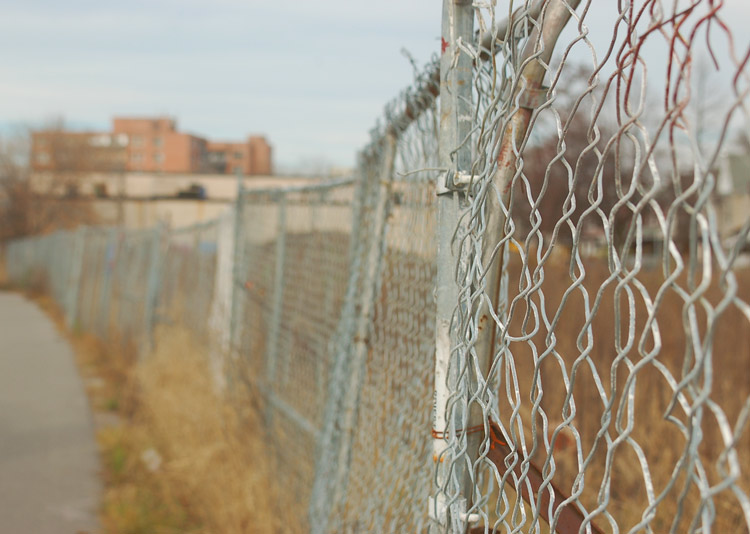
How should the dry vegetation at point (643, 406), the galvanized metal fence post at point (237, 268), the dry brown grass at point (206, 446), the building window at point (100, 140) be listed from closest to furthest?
the dry vegetation at point (643, 406), the dry brown grass at point (206, 446), the galvanized metal fence post at point (237, 268), the building window at point (100, 140)

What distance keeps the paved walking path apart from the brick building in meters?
40.9

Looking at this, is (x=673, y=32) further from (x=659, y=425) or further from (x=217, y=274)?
(x=217, y=274)

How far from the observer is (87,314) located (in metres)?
15.2

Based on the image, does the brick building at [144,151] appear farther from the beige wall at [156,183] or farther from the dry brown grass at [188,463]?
the dry brown grass at [188,463]

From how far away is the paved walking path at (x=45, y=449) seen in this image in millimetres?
5215

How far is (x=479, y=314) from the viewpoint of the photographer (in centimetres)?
162

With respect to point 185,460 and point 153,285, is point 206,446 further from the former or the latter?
point 153,285

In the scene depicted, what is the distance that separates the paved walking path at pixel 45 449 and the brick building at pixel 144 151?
40.9m

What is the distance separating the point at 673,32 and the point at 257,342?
4.92 meters

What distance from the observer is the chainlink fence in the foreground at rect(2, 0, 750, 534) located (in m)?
1.00

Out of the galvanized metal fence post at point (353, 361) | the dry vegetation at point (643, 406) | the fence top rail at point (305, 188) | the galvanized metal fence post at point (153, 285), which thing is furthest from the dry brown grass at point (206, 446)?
the galvanized metal fence post at point (153, 285)

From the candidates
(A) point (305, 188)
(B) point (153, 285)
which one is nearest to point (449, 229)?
(A) point (305, 188)

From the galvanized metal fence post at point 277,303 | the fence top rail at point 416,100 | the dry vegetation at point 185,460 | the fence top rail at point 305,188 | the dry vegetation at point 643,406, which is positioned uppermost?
the fence top rail at point 416,100

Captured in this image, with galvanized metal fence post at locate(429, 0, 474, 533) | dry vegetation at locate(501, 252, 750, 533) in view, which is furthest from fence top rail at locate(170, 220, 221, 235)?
galvanized metal fence post at locate(429, 0, 474, 533)
